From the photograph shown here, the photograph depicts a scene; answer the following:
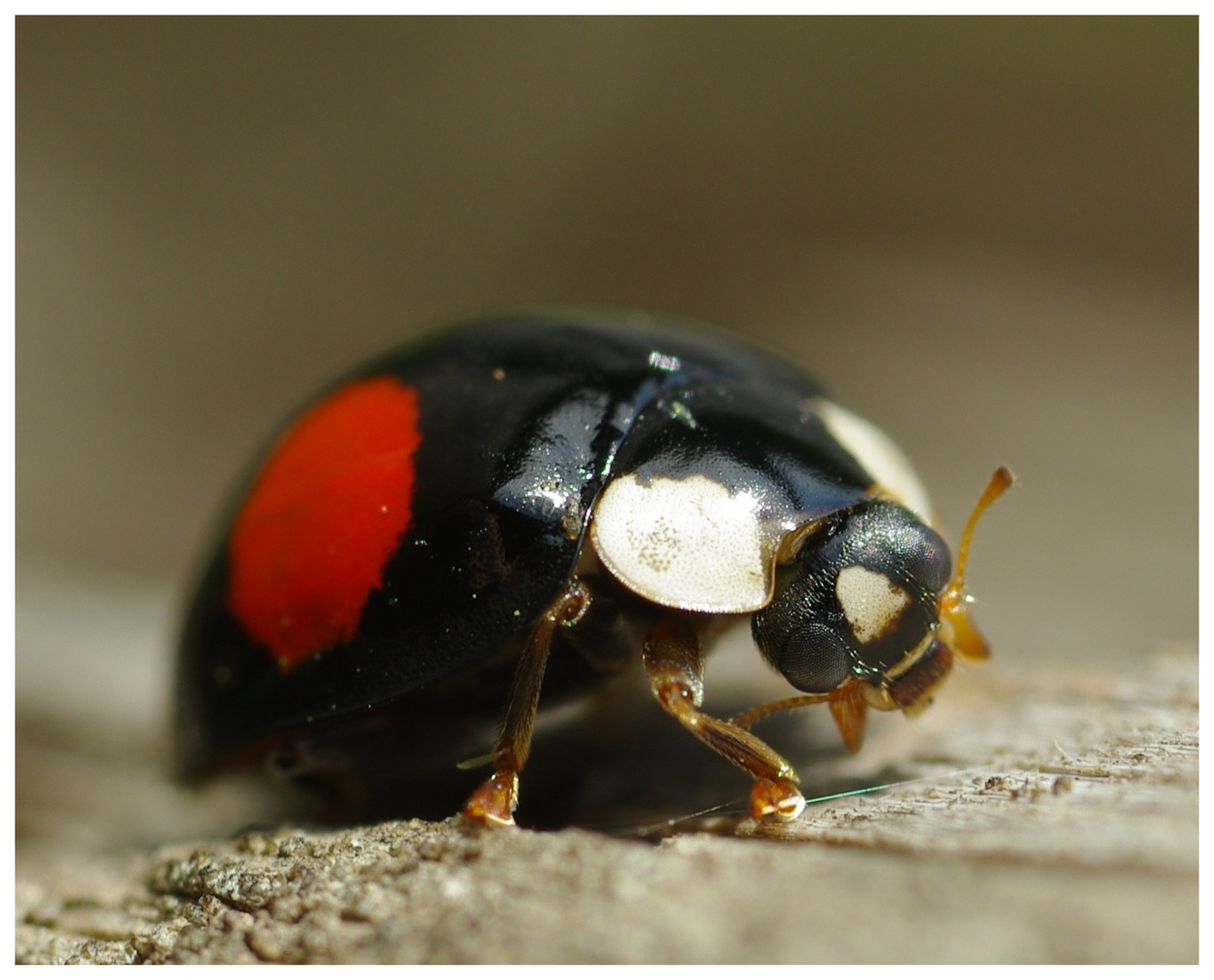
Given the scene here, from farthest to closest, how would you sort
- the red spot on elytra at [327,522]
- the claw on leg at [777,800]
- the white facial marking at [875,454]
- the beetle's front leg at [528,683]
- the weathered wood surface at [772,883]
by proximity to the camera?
the white facial marking at [875,454]
the red spot on elytra at [327,522]
the beetle's front leg at [528,683]
the claw on leg at [777,800]
the weathered wood surface at [772,883]

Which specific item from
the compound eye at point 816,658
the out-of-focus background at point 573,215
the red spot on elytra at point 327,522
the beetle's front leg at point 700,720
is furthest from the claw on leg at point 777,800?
the out-of-focus background at point 573,215

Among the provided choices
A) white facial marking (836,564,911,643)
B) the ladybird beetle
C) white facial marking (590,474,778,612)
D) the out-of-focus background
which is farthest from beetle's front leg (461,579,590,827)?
the out-of-focus background

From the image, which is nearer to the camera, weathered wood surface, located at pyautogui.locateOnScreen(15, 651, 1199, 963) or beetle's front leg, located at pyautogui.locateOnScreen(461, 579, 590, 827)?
weathered wood surface, located at pyautogui.locateOnScreen(15, 651, 1199, 963)

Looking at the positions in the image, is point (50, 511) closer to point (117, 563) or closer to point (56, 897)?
point (117, 563)

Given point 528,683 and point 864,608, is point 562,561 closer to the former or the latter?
point 528,683

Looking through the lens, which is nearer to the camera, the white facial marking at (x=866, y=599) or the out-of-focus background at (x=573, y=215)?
the white facial marking at (x=866, y=599)

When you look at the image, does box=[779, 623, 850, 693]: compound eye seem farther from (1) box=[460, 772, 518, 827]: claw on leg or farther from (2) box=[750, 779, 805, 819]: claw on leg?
(1) box=[460, 772, 518, 827]: claw on leg

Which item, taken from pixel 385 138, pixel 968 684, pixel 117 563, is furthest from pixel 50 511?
pixel 968 684

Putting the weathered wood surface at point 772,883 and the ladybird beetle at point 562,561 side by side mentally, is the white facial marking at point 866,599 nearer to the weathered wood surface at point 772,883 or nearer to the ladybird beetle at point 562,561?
the ladybird beetle at point 562,561
